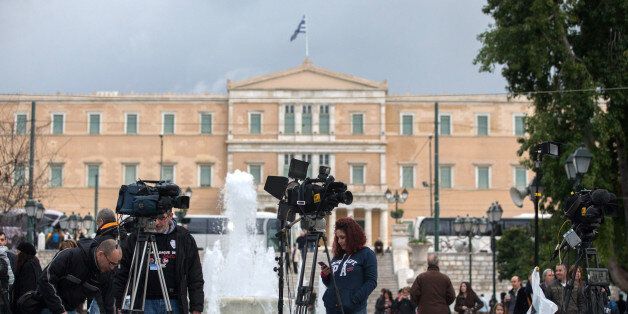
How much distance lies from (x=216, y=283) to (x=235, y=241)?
5.20 metres

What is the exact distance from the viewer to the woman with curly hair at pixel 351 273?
31.4 feet

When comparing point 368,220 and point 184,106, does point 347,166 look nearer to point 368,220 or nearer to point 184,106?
point 368,220

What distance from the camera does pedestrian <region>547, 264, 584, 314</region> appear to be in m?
12.3

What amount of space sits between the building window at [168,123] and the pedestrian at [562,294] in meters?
62.8

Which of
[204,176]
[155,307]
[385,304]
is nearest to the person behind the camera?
[155,307]

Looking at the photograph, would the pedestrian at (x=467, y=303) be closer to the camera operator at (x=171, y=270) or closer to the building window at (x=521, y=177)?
the camera operator at (x=171, y=270)

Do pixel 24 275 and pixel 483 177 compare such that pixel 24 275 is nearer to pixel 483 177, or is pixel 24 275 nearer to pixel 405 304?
pixel 405 304

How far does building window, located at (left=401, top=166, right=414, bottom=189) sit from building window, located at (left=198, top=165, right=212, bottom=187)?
12.4m

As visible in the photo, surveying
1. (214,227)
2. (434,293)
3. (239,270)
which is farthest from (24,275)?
(214,227)

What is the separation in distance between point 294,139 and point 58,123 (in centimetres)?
1515

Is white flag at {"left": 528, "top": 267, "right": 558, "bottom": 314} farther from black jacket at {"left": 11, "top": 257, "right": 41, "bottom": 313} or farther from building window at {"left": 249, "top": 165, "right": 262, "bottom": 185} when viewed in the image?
building window at {"left": 249, "top": 165, "right": 262, "bottom": 185}

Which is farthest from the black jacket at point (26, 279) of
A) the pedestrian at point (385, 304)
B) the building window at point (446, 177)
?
the building window at point (446, 177)

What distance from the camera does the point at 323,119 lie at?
75.1 metres

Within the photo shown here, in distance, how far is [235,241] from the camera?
30625 mm
